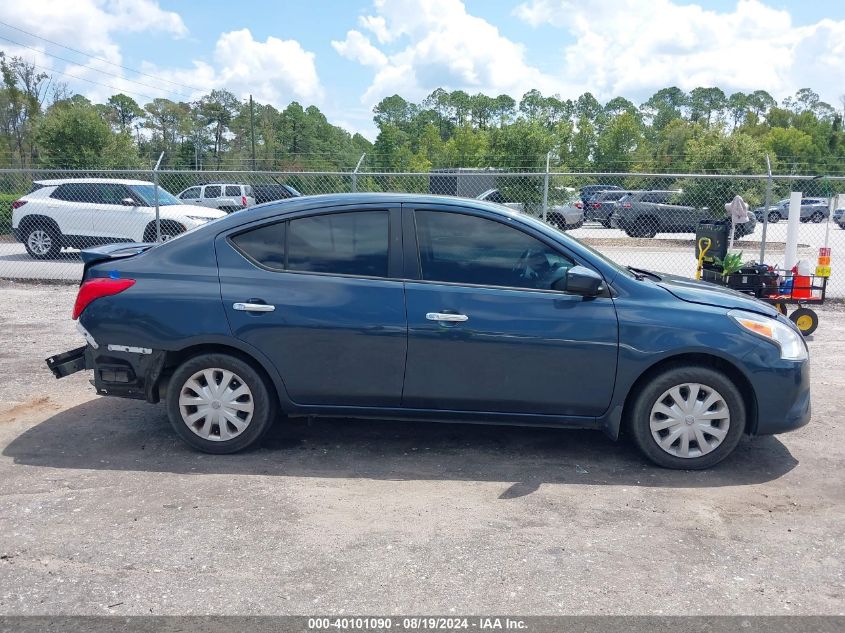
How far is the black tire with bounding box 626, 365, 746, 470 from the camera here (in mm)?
4766

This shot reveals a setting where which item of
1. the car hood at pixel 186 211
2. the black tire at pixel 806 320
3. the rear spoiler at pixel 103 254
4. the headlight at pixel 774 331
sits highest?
the car hood at pixel 186 211

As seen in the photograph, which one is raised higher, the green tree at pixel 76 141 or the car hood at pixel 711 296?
the green tree at pixel 76 141

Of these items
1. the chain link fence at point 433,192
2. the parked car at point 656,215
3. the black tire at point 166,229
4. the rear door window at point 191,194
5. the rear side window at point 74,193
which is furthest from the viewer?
the rear door window at point 191,194

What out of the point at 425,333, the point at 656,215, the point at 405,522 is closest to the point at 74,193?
the point at 425,333

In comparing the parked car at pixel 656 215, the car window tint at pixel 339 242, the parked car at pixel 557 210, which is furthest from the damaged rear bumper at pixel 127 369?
the parked car at pixel 656 215

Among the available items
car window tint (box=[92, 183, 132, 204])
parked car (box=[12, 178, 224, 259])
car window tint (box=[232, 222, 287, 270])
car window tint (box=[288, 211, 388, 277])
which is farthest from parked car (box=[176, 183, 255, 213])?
car window tint (box=[288, 211, 388, 277])

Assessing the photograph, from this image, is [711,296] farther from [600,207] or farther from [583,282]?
[600,207]

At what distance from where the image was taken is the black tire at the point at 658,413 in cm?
477

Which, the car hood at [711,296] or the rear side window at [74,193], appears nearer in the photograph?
the car hood at [711,296]

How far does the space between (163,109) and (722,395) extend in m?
66.4

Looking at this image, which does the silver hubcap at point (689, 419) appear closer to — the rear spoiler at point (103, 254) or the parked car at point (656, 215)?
the rear spoiler at point (103, 254)

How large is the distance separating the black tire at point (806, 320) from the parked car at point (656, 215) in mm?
13687

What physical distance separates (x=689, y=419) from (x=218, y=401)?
303 centimetres

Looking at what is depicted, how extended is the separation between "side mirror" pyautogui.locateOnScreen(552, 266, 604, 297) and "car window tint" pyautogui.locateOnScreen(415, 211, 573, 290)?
0.50ft
